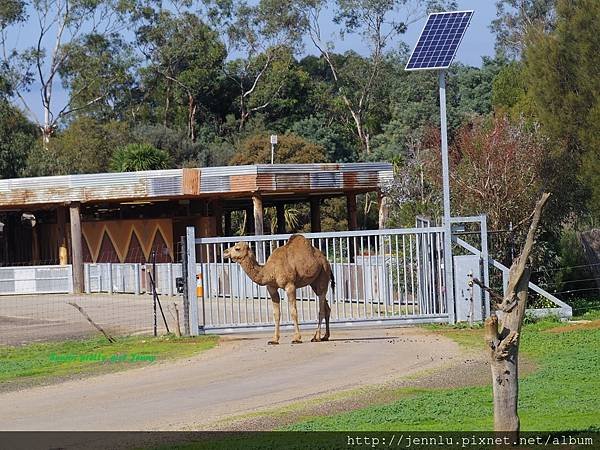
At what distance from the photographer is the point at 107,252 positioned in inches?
1692

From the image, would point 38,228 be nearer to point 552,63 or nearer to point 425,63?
point 552,63

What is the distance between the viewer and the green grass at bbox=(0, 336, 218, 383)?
17.0 meters

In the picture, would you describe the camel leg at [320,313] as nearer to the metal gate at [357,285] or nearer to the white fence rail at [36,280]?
the metal gate at [357,285]

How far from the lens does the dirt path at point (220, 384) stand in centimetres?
1256

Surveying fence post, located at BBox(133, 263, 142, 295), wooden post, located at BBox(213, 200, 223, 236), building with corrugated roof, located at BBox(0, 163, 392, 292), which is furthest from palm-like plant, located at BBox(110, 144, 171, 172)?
fence post, located at BBox(133, 263, 142, 295)

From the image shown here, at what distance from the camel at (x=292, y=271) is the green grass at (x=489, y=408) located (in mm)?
4653

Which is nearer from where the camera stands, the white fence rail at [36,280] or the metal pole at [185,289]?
the metal pole at [185,289]

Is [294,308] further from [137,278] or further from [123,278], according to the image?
[123,278]

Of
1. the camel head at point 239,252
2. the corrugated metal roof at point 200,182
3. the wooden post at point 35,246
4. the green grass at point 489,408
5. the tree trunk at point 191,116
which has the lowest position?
the green grass at point 489,408

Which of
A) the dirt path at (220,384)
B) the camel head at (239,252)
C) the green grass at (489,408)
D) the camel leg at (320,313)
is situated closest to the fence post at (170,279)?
the dirt path at (220,384)

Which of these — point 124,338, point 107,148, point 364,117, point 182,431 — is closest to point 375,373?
point 182,431

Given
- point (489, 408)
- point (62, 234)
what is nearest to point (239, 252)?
point (489, 408)

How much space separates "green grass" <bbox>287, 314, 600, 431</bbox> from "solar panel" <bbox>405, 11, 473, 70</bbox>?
7.59 m

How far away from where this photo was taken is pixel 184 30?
70.9 meters
